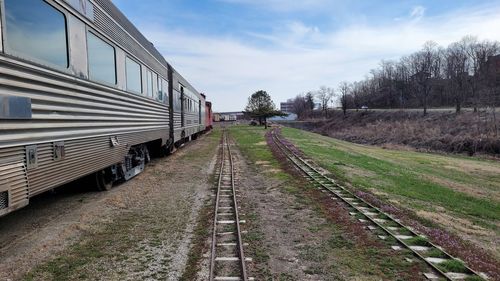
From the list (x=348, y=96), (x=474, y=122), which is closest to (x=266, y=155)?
(x=474, y=122)

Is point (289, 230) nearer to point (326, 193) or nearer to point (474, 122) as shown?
point (326, 193)

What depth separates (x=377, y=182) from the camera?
13.8m

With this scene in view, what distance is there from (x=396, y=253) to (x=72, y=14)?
19.4 ft

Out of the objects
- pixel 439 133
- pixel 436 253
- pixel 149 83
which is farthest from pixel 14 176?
pixel 439 133

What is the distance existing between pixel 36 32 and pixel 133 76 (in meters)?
5.19

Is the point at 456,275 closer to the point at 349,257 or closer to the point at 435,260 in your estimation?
the point at 435,260

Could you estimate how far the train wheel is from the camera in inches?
358

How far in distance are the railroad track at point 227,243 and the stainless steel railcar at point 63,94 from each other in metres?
2.35

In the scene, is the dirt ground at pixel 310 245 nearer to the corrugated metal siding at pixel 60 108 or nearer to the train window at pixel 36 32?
the corrugated metal siding at pixel 60 108

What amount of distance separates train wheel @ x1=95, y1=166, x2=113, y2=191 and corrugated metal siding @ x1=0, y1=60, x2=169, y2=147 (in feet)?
3.53

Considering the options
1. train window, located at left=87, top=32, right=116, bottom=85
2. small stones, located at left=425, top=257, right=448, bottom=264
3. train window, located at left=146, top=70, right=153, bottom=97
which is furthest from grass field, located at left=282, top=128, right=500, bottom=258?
train window, located at left=87, top=32, right=116, bottom=85

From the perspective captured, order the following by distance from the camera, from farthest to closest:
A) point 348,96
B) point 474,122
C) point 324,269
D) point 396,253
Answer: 1. point 348,96
2. point 474,122
3. point 396,253
4. point 324,269

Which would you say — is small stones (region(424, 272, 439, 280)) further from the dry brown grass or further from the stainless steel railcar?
the dry brown grass

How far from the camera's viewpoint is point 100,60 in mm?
7527
